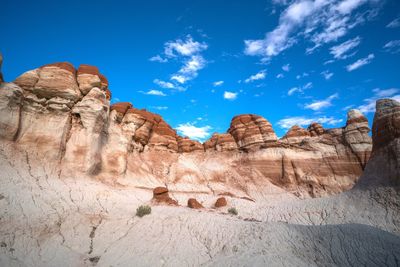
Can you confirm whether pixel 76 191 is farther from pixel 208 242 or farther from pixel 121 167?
pixel 208 242

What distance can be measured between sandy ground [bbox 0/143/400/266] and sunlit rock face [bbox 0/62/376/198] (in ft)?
9.11

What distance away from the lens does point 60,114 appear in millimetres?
19719

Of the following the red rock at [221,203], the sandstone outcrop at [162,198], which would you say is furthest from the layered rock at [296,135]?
the sandstone outcrop at [162,198]

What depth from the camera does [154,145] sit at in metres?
31.8

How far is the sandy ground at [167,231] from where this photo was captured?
8484 mm

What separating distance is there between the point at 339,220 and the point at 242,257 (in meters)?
8.43

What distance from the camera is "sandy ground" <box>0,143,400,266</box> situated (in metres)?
8.48

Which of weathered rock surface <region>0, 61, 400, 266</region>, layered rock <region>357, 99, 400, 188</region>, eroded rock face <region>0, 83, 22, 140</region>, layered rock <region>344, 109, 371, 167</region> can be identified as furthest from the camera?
layered rock <region>344, 109, 371, 167</region>

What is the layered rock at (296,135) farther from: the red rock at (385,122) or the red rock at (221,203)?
the red rock at (385,122)

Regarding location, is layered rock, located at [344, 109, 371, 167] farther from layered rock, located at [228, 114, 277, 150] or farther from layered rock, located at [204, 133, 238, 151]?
layered rock, located at [204, 133, 238, 151]

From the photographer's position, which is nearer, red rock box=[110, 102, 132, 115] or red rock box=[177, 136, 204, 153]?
red rock box=[110, 102, 132, 115]

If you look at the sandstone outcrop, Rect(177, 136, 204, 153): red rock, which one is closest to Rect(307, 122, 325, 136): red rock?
Rect(177, 136, 204, 153): red rock

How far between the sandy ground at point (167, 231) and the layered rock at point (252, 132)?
18664mm

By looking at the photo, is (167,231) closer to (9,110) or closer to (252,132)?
(9,110)
